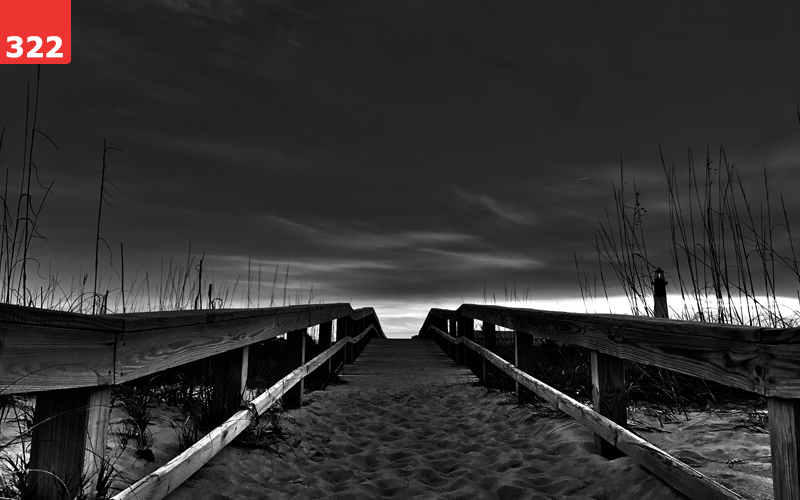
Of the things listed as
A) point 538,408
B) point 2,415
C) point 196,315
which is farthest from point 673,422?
point 2,415

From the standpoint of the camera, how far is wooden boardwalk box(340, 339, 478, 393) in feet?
20.5

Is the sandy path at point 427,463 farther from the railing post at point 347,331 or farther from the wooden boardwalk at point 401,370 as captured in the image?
the railing post at point 347,331

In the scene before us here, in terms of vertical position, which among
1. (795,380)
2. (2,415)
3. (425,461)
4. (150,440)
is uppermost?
(795,380)

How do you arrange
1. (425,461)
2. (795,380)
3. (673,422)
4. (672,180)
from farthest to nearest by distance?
1. (672,180)
2. (673,422)
3. (425,461)
4. (795,380)

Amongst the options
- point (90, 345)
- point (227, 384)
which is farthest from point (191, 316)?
point (227, 384)

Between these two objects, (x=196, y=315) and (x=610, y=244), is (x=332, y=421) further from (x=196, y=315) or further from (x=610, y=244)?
(x=610, y=244)

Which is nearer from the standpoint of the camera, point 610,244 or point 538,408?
point 538,408

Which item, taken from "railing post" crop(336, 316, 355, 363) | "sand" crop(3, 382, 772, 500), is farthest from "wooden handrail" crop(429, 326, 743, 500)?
"railing post" crop(336, 316, 355, 363)

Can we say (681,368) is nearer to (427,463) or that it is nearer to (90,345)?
(427,463)

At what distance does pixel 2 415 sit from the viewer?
2.45 m

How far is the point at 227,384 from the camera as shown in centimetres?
308

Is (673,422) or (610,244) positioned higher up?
(610,244)

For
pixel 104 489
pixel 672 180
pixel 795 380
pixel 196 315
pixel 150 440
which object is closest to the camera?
pixel 795 380

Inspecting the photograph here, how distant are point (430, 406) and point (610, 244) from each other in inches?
91.2
